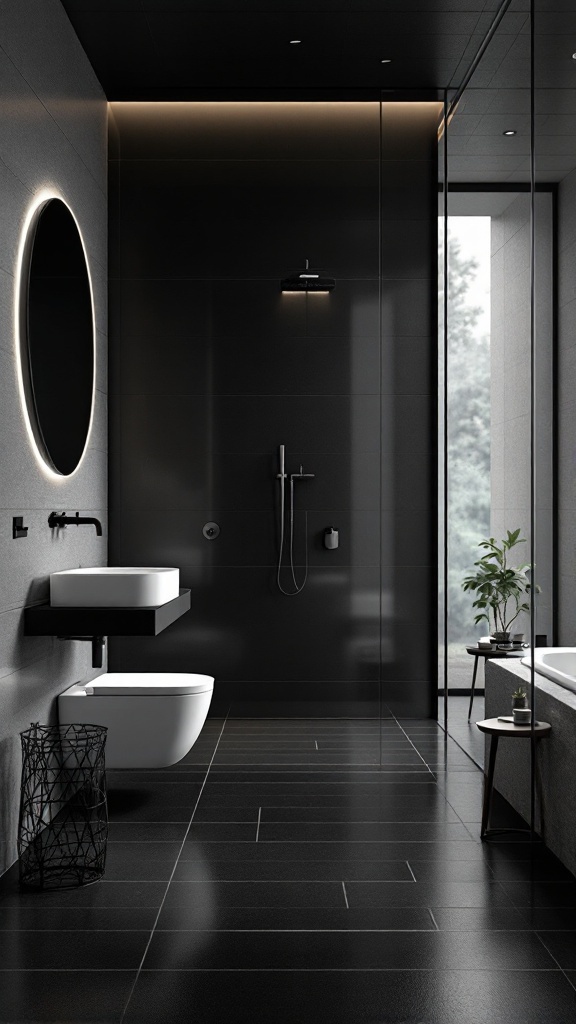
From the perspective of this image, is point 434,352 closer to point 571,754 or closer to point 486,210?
point 486,210

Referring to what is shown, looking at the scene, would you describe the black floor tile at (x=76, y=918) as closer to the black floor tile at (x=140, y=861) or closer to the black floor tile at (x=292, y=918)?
the black floor tile at (x=292, y=918)

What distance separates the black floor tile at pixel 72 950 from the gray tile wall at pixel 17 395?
1.75 feet

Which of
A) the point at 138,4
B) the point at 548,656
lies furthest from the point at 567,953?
the point at 138,4

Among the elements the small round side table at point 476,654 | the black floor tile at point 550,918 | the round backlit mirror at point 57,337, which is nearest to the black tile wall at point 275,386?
the round backlit mirror at point 57,337

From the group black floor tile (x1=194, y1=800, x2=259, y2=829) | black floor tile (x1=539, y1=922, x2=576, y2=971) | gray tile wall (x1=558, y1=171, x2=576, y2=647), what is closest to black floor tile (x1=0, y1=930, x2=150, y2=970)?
black floor tile (x1=194, y1=800, x2=259, y2=829)

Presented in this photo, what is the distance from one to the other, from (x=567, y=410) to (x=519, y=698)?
99cm

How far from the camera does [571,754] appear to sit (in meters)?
2.71

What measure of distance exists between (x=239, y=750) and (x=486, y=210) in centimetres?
266

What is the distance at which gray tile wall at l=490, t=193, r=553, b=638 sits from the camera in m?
2.99

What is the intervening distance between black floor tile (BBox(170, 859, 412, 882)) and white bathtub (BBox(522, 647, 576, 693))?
66cm

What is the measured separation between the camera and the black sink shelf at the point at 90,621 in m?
3.17

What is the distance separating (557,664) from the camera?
293cm

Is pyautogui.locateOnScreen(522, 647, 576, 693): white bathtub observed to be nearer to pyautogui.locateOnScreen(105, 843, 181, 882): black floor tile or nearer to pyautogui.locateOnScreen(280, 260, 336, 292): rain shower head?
pyautogui.locateOnScreen(105, 843, 181, 882): black floor tile

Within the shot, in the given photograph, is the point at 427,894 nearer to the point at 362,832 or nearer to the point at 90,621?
the point at 362,832
